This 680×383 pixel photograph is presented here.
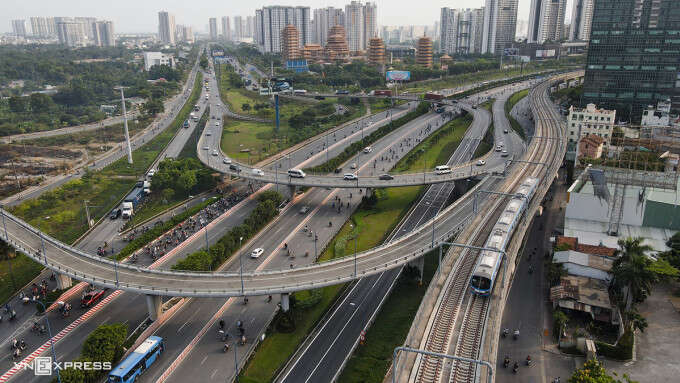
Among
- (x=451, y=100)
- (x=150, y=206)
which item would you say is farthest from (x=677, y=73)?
(x=150, y=206)

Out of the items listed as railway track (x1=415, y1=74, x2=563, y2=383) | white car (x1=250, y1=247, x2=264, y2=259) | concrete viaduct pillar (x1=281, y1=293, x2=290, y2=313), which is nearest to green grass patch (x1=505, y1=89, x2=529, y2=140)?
railway track (x1=415, y1=74, x2=563, y2=383)

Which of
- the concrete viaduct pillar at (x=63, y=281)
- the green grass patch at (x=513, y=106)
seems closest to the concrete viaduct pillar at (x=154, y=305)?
the concrete viaduct pillar at (x=63, y=281)

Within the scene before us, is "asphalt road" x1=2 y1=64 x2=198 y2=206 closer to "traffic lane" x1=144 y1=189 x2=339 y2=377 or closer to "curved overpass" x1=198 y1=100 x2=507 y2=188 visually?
"curved overpass" x1=198 y1=100 x2=507 y2=188

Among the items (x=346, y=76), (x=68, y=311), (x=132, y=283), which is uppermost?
(x=346, y=76)

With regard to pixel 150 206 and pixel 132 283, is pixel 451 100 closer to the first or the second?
pixel 150 206

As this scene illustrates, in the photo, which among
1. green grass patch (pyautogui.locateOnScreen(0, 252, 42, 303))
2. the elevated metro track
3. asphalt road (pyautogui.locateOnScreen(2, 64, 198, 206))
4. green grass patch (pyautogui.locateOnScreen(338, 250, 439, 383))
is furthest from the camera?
asphalt road (pyautogui.locateOnScreen(2, 64, 198, 206))

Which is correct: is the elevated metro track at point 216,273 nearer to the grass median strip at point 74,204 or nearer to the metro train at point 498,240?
the metro train at point 498,240

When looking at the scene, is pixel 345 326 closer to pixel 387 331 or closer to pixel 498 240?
pixel 387 331

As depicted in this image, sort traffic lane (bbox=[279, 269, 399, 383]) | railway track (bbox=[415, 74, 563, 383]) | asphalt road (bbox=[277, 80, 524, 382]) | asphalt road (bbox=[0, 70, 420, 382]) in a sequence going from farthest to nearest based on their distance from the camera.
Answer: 1. asphalt road (bbox=[0, 70, 420, 382])
2. asphalt road (bbox=[277, 80, 524, 382])
3. traffic lane (bbox=[279, 269, 399, 383])
4. railway track (bbox=[415, 74, 563, 383])
